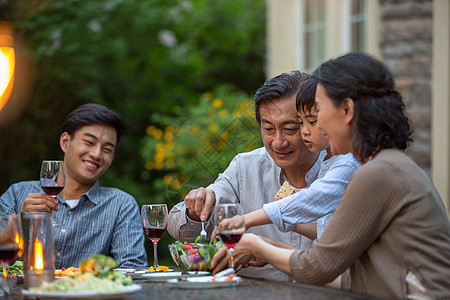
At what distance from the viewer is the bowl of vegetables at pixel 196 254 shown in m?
2.70

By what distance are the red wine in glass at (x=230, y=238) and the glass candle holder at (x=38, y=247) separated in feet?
1.99

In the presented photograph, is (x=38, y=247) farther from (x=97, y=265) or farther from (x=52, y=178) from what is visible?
(x=52, y=178)

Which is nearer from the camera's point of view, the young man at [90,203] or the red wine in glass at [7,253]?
the red wine in glass at [7,253]

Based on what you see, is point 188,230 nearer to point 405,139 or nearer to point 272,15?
point 405,139

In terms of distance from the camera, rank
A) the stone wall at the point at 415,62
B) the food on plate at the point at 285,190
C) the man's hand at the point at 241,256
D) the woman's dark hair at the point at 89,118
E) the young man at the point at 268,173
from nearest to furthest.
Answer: the man's hand at the point at 241,256 < the young man at the point at 268,173 < the food on plate at the point at 285,190 < the woman's dark hair at the point at 89,118 < the stone wall at the point at 415,62

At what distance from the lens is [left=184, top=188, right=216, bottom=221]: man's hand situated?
2953 mm

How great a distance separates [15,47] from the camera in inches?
321

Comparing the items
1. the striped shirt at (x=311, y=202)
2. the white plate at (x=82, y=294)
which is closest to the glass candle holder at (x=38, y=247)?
the white plate at (x=82, y=294)

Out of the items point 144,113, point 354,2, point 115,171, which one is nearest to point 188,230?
point 354,2

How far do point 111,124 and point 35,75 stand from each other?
5.23 metres

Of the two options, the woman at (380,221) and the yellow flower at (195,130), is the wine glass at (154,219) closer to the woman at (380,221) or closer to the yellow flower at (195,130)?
the woman at (380,221)

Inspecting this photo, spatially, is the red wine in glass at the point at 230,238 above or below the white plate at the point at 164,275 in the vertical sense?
above

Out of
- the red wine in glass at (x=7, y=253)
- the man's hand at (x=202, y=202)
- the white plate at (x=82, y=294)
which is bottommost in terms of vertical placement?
the white plate at (x=82, y=294)

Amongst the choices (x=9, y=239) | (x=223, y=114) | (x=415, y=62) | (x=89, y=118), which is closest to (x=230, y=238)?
(x=9, y=239)
